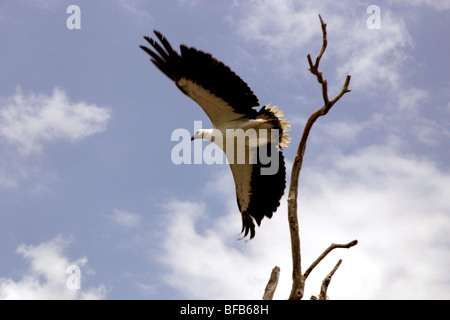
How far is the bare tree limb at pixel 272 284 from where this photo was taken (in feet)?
21.2

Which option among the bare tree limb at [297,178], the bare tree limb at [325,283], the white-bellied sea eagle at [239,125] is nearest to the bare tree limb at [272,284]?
the bare tree limb at [297,178]

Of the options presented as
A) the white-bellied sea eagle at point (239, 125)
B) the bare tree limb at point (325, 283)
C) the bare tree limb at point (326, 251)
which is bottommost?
the bare tree limb at point (325, 283)

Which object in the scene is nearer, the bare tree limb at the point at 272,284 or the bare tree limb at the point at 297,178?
the bare tree limb at the point at 297,178

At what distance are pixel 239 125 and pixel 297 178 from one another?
213 centimetres

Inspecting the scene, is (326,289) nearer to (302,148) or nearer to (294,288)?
(294,288)

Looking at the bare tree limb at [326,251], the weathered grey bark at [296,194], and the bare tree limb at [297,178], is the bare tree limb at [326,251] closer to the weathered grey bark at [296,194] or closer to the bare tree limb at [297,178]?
the weathered grey bark at [296,194]

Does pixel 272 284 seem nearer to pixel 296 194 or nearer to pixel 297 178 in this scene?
pixel 296 194

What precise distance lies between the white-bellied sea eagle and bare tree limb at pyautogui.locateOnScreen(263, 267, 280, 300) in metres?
2.06

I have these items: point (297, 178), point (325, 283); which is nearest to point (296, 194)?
point (297, 178)

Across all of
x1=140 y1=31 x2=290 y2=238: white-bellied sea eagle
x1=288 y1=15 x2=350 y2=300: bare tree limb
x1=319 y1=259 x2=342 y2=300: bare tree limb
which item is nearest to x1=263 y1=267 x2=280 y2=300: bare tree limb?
x1=288 y1=15 x2=350 y2=300: bare tree limb

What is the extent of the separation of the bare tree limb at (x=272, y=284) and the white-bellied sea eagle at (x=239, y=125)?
206 cm
